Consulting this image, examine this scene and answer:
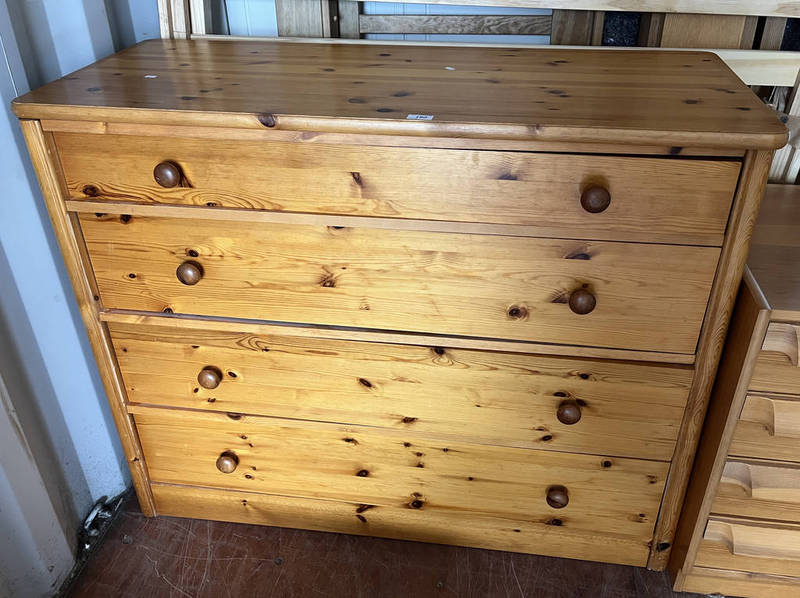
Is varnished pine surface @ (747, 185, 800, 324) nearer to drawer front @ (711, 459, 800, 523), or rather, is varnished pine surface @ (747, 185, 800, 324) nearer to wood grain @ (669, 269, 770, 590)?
wood grain @ (669, 269, 770, 590)

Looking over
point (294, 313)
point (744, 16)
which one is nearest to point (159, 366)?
point (294, 313)

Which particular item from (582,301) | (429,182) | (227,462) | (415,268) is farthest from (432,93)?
(227,462)

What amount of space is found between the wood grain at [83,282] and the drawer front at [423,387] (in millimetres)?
30

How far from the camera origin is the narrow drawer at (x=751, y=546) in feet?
4.25

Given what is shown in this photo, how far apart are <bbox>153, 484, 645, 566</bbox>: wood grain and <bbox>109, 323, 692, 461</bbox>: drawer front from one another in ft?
0.79

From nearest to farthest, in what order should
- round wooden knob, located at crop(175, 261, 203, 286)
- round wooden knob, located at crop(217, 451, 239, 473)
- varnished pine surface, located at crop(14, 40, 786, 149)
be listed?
1. varnished pine surface, located at crop(14, 40, 786, 149)
2. round wooden knob, located at crop(175, 261, 203, 286)
3. round wooden knob, located at crop(217, 451, 239, 473)

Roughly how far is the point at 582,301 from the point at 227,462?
2.68 ft

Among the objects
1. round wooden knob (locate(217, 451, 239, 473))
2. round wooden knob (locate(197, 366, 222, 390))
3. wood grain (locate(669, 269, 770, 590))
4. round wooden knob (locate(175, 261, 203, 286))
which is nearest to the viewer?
wood grain (locate(669, 269, 770, 590))

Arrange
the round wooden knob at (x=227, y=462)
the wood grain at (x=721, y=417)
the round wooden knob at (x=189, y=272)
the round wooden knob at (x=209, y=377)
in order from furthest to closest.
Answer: the round wooden knob at (x=227, y=462)
the round wooden knob at (x=209, y=377)
the round wooden knob at (x=189, y=272)
the wood grain at (x=721, y=417)

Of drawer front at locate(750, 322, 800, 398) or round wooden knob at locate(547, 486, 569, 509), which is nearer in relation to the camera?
drawer front at locate(750, 322, 800, 398)

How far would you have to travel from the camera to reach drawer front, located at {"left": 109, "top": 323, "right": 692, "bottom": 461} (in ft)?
4.06

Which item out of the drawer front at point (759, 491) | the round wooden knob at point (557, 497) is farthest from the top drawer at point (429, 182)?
the round wooden knob at point (557, 497)

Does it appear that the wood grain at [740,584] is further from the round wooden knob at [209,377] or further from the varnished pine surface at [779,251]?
the round wooden knob at [209,377]

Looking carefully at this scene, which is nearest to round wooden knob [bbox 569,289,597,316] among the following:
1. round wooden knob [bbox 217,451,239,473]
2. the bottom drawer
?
the bottom drawer
